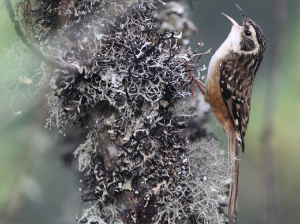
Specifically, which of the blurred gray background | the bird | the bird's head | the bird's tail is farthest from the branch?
the bird's head

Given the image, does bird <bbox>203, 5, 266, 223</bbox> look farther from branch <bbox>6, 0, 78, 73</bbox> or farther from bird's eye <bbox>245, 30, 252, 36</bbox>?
branch <bbox>6, 0, 78, 73</bbox>

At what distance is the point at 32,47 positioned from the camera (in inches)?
39.2

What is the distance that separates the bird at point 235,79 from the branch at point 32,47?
1.35 metres

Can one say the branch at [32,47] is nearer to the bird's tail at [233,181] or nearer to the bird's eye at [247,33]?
the bird's tail at [233,181]

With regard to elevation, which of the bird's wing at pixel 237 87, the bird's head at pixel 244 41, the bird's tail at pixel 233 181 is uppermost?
the bird's head at pixel 244 41

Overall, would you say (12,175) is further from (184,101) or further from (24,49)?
(184,101)

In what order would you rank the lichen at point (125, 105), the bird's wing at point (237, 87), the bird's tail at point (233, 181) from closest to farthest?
the lichen at point (125, 105)
the bird's tail at point (233, 181)
the bird's wing at point (237, 87)

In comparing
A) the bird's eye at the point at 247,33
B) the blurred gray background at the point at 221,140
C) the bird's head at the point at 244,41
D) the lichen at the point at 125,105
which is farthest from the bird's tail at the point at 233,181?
the bird's eye at the point at 247,33

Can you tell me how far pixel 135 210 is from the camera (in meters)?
1.33

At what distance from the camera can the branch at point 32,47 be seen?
799mm

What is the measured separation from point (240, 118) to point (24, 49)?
5.63ft

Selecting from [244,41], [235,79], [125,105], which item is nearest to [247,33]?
[244,41]

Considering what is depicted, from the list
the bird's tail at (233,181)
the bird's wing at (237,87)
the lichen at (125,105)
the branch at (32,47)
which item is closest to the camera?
the branch at (32,47)

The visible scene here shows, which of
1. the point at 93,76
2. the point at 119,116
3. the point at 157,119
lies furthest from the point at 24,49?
the point at 157,119
